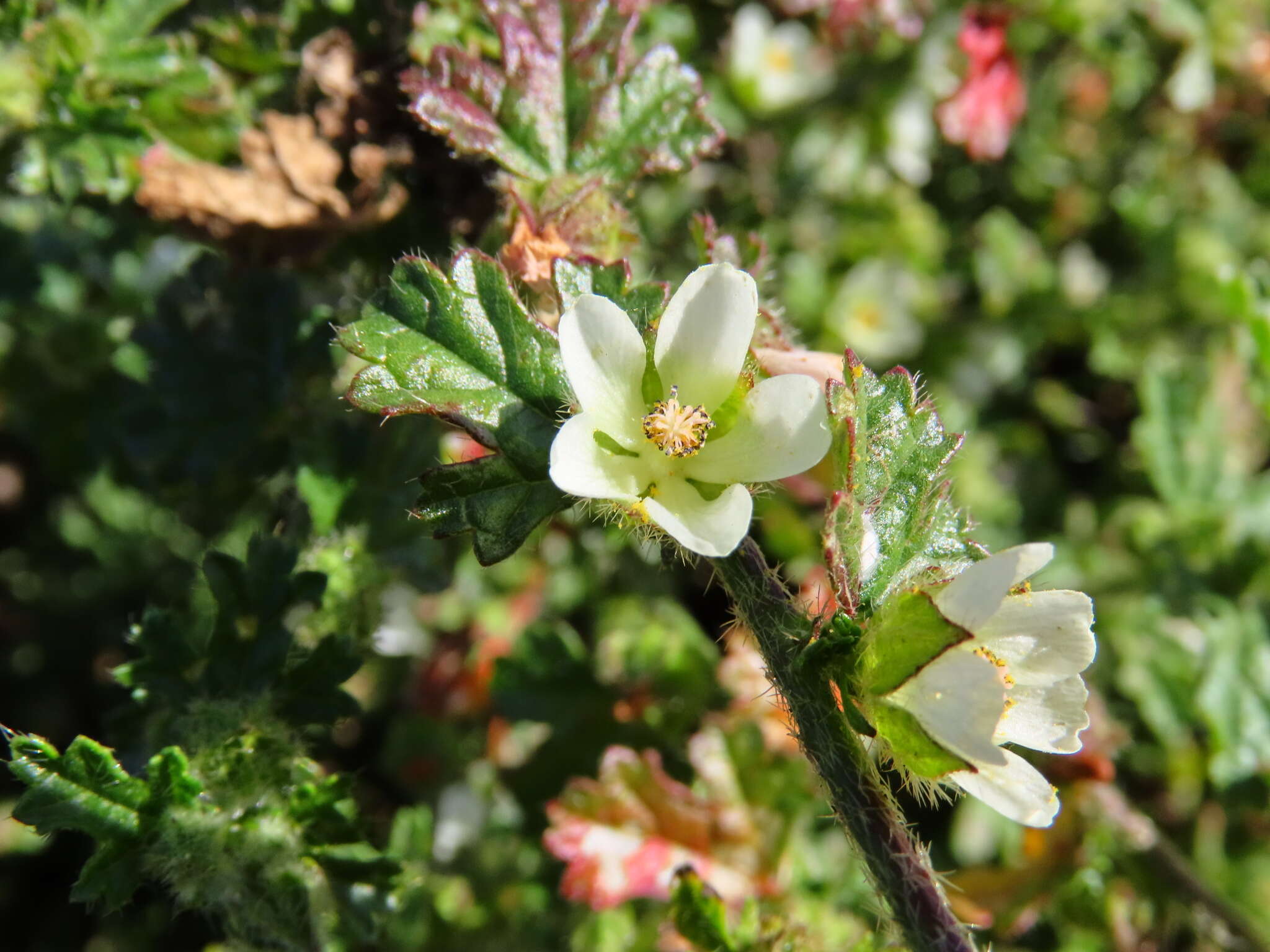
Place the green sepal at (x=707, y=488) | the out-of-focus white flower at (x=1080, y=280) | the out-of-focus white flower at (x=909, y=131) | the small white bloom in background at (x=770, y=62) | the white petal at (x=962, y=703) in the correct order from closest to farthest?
the white petal at (x=962, y=703)
the green sepal at (x=707, y=488)
the small white bloom in background at (x=770, y=62)
the out-of-focus white flower at (x=909, y=131)
the out-of-focus white flower at (x=1080, y=280)

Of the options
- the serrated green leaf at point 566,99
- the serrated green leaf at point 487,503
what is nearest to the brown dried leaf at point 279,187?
the serrated green leaf at point 566,99

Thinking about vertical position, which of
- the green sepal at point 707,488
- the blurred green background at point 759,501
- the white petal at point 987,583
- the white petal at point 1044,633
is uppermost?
the white petal at point 987,583

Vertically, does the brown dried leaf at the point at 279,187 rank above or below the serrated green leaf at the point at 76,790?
above

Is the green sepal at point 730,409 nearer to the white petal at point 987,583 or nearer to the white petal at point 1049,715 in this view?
Answer: the white petal at point 987,583

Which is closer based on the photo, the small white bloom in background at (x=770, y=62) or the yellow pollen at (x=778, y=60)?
the small white bloom in background at (x=770, y=62)

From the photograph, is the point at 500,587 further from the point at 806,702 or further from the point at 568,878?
the point at 806,702

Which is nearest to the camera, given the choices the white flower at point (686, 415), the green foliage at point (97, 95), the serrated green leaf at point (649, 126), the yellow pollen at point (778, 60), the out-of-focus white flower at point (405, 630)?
the white flower at point (686, 415)

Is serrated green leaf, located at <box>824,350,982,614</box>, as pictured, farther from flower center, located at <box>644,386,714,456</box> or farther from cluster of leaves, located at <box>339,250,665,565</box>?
cluster of leaves, located at <box>339,250,665,565</box>

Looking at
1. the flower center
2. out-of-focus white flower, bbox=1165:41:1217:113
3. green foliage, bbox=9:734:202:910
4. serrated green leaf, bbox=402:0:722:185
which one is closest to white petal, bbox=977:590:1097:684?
the flower center
